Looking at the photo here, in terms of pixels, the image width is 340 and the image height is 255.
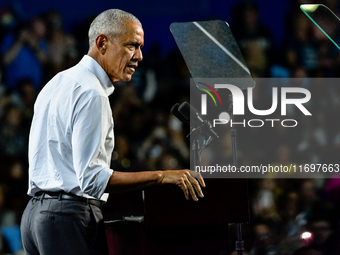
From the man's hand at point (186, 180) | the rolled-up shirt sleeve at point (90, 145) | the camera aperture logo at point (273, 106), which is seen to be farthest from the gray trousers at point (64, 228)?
the camera aperture logo at point (273, 106)

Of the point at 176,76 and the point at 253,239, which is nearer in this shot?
the point at 253,239

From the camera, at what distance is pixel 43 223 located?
4.25 feet

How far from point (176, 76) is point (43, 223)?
2.41m

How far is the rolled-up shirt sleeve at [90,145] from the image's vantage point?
4.01ft

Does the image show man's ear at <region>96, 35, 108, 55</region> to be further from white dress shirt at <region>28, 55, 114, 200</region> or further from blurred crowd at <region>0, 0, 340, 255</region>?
blurred crowd at <region>0, 0, 340, 255</region>

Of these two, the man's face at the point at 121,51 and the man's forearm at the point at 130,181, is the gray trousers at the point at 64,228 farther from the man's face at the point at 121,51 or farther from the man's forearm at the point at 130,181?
the man's face at the point at 121,51

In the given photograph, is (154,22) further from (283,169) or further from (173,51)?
(283,169)

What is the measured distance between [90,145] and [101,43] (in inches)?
16.6

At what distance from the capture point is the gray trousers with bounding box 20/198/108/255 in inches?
50.7

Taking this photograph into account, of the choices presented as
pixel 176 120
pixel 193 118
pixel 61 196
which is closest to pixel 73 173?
pixel 61 196

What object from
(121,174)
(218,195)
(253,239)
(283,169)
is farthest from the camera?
(283,169)

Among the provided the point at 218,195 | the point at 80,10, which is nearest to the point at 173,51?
the point at 80,10

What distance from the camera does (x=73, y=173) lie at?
132 centimetres

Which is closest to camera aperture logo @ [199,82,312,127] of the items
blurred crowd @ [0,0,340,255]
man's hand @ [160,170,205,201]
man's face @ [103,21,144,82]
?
blurred crowd @ [0,0,340,255]
